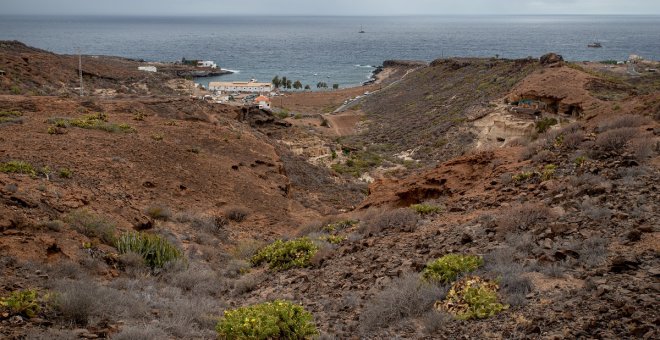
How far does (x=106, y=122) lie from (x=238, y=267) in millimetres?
12270

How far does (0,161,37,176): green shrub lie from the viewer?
12.2m

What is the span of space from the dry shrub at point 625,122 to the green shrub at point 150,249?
10.9 m

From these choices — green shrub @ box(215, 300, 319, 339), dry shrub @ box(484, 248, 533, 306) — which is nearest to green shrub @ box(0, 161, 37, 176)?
green shrub @ box(215, 300, 319, 339)

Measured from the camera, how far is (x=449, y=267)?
7.43 m

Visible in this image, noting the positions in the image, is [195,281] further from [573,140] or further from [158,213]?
[573,140]

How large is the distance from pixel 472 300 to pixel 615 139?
287 inches

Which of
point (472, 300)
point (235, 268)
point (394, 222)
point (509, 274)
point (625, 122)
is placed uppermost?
point (625, 122)

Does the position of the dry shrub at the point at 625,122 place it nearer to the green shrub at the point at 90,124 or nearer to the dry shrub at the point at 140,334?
the dry shrub at the point at 140,334

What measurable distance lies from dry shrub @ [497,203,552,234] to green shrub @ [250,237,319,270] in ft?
12.1

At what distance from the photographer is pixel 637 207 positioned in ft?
26.7

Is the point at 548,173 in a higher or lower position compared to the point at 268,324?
higher

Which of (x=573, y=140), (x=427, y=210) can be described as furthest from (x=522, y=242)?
(x=573, y=140)

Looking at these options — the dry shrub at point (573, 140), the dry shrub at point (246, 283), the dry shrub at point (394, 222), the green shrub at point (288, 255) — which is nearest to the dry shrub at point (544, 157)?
the dry shrub at point (573, 140)

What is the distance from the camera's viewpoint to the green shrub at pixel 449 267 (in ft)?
24.0
